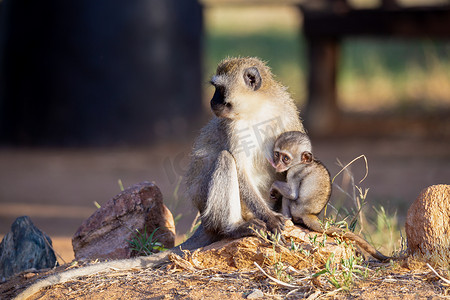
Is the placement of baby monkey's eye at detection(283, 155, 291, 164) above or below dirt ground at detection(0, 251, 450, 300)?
above

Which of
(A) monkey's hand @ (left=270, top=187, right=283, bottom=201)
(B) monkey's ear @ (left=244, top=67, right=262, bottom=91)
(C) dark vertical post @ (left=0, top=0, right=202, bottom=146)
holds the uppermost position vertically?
(C) dark vertical post @ (left=0, top=0, right=202, bottom=146)

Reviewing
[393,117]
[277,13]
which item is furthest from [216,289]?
[277,13]

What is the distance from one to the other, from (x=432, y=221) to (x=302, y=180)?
31.3 inches

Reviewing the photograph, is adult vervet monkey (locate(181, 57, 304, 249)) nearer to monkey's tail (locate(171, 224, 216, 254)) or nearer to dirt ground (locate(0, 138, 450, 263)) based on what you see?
monkey's tail (locate(171, 224, 216, 254))

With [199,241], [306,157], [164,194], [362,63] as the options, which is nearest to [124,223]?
[199,241]

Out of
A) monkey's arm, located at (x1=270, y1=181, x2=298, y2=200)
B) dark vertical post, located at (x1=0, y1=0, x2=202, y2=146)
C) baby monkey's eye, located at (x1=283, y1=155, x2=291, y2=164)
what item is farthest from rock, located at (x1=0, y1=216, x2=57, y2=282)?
dark vertical post, located at (x1=0, y1=0, x2=202, y2=146)

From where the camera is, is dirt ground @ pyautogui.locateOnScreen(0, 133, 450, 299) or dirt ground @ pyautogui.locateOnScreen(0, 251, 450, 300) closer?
dirt ground @ pyautogui.locateOnScreen(0, 251, 450, 300)

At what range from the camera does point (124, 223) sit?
4844 millimetres

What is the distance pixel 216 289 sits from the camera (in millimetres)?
3727

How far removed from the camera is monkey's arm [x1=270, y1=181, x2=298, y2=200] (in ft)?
13.9

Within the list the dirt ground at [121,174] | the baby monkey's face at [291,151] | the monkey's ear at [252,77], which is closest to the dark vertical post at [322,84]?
the dirt ground at [121,174]

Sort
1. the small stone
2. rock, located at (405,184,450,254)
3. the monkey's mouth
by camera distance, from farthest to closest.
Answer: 1. the monkey's mouth
2. rock, located at (405,184,450,254)
3. the small stone

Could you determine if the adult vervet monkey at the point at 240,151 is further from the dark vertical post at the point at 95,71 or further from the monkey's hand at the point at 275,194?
the dark vertical post at the point at 95,71

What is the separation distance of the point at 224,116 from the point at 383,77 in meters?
12.6
